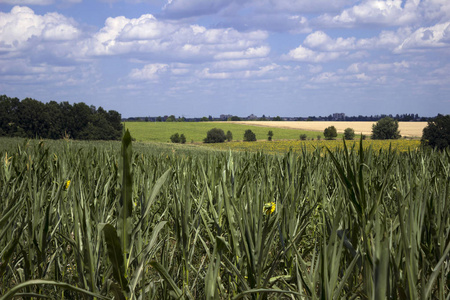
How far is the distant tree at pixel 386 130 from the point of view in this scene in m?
56.2

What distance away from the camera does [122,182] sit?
1.04m

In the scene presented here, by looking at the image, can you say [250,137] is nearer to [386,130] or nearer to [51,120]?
[386,130]

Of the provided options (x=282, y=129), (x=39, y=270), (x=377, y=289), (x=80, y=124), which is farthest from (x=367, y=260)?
(x=282, y=129)

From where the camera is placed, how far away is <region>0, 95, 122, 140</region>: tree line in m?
49.2

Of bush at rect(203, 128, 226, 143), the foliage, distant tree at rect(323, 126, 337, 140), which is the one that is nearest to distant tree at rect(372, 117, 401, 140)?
distant tree at rect(323, 126, 337, 140)

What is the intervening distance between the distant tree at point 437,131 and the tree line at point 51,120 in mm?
34818

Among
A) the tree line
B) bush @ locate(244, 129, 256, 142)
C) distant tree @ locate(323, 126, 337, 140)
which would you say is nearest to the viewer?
the tree line

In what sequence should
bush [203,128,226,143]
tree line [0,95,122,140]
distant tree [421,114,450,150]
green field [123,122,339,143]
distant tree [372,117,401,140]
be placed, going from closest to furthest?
1. distant tree [421,114,450,150]
2. tree line [0,95,122,140]
3. distant tree [372,117,401,140]
4. bush [203,128,226,143]
5. green field [123,122,339,143]

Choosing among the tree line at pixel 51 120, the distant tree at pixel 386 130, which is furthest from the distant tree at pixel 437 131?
the tree line at pixel 51 120

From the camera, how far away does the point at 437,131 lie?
36469mm

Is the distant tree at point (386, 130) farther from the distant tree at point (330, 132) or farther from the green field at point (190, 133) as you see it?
the green field at point (190, 133)

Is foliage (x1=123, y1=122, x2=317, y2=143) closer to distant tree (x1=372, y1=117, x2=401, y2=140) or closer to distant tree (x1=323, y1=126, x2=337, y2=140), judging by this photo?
distant tree (x1=323, y1=126, x2=337, y2=140)

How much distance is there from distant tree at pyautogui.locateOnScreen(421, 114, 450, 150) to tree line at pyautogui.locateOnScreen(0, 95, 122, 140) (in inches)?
1371

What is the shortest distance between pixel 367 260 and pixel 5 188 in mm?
1703
